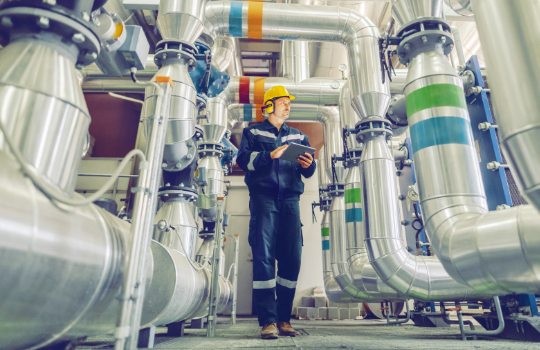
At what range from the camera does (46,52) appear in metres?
0.64

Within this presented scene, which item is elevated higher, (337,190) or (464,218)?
(337,190)

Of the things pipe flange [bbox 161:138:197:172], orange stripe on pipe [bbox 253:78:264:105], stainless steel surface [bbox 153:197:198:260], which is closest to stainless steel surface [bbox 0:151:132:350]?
pipe flange [bbox 161:138:197:172]

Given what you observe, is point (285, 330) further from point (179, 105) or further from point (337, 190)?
point (337, 190)

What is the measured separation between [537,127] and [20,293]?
2.55ft

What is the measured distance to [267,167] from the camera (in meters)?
1.82

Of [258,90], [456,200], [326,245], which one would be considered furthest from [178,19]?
[326,245]

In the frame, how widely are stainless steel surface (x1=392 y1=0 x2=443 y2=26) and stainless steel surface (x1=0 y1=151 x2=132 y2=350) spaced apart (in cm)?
137

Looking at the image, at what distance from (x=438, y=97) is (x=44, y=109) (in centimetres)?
119

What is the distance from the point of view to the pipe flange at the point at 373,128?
6.34 feet

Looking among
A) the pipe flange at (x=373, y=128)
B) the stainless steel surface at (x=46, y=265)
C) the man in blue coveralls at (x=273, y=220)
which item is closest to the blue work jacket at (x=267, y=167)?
the man in blue coveralls at (x=273, y=220)

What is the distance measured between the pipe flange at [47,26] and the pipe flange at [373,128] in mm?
1527

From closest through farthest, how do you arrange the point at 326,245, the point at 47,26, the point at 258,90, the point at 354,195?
the point at 47,26, the point at 354,195, the point at 258,90, the point at 326,245

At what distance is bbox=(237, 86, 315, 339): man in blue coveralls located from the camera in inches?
65.7

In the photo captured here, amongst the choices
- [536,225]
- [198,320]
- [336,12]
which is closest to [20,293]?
[536,225]
